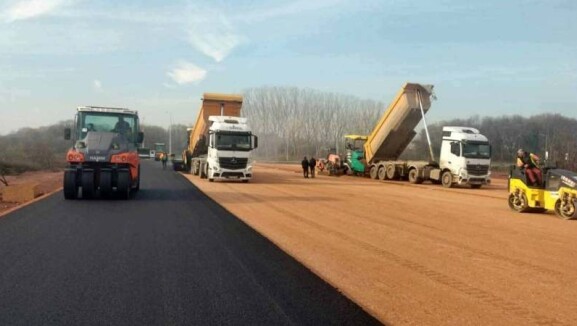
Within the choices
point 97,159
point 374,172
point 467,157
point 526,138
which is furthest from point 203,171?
point 526,138

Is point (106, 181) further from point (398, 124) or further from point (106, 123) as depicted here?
point (398, 124)

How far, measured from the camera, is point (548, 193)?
16781 millimetres

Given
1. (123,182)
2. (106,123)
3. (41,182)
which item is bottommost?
(41,182)

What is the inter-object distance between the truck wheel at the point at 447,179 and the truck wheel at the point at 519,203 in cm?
1156

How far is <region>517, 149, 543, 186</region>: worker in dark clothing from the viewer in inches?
675

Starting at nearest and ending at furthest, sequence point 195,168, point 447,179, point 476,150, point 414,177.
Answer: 1. point 476,150
2. point 447,179
3. point 414,177
4. point 195,168

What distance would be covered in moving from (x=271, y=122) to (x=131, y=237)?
282 ft

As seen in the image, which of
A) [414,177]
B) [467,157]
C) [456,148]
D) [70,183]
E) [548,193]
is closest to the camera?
[548,193]

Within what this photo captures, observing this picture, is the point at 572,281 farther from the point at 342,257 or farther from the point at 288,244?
the point at 288,244

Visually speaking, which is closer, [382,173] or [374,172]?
Result: [382,173]

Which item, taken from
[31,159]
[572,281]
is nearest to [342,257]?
[572,281]

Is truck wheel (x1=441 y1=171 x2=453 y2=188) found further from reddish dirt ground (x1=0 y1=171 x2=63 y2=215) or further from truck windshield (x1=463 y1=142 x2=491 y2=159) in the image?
reddish dirt ground (x1=0 y1=171 x2=63 y2=215)

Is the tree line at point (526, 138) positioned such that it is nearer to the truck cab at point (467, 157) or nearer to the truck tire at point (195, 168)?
the truck cab at point (467, 157)

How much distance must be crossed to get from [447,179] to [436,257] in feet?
69.7
